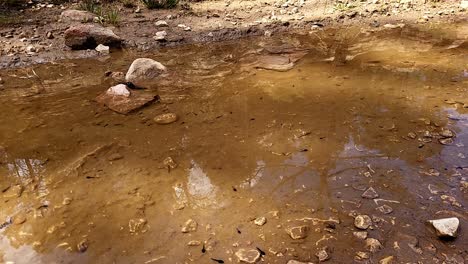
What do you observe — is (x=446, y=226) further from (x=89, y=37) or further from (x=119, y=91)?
(x=89, y=37)

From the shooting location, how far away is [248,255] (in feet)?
7.38

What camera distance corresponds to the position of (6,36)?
6.36 m

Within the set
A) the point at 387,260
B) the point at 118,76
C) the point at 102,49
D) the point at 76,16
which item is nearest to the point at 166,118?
the point at 118,76

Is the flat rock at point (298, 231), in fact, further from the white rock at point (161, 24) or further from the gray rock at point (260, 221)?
the white rock at point (161, 24)

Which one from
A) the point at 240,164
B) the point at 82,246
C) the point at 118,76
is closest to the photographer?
the point at 82,246

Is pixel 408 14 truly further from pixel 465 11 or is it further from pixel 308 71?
pixel 308 71

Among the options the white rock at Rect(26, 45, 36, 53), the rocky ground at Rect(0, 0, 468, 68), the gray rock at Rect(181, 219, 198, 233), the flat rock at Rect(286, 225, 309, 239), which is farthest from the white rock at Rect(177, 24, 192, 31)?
the flat rock at Rect(286, 225, 309, 239)

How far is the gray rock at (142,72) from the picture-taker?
5.00m

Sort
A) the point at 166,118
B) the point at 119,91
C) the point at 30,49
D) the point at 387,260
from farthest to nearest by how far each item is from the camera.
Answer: the point at 30,49 → the point at 119,91 → the point at 166,118 → the point at 387,260

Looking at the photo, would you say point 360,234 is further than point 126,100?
No

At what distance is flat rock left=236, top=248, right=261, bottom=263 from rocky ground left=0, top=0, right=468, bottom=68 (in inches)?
191

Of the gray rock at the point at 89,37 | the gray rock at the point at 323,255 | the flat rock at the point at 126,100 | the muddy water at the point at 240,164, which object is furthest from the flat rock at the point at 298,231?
the gray rock at the point at 89,37

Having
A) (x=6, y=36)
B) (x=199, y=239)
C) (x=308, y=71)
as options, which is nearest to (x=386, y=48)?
(x=308, y=71)

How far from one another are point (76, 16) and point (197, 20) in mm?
2363
